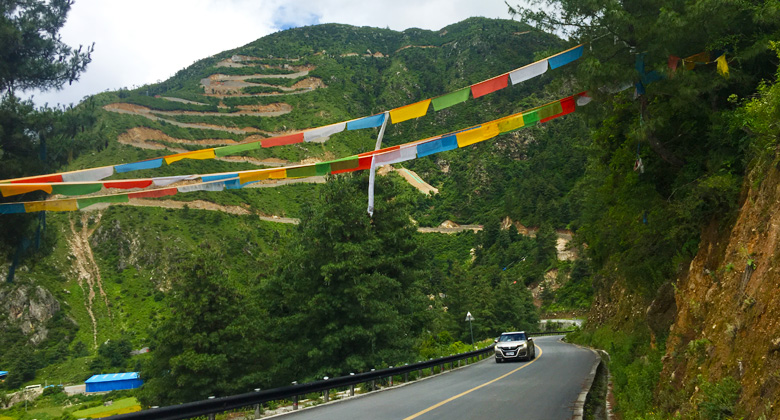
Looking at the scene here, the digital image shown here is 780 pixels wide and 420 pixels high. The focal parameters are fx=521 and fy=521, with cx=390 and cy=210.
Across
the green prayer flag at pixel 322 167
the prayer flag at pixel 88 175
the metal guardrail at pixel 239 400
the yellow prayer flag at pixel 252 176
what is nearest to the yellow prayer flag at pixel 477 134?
the green prayer flag at pixel 322 167

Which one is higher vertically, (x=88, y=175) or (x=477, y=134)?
(x=88, y=175)

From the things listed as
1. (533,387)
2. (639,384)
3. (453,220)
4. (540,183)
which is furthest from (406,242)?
(453,220)

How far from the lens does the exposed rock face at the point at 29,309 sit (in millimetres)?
74938

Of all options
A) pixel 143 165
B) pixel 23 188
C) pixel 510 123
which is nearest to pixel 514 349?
pixel 510 123

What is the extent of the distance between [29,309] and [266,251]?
35.2 metres

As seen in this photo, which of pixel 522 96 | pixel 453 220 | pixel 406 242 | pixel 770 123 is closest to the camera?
pixel 770 123

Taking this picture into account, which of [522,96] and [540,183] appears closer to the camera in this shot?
[540,183]

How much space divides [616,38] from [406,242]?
2016cm

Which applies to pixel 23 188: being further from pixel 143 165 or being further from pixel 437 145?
pixel 437 145

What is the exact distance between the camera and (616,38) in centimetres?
954

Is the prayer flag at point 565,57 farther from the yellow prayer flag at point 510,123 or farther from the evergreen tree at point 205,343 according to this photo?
the evergreen tree at point 205,343

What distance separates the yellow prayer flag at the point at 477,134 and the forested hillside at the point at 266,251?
1926 mm

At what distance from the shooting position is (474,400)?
12.4 meters

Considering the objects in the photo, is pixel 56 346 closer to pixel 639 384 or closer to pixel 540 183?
pixel 639 384
